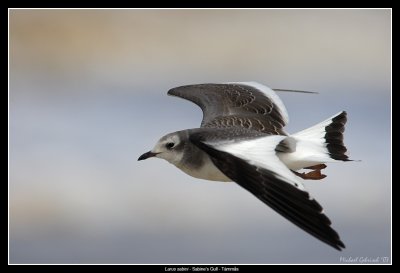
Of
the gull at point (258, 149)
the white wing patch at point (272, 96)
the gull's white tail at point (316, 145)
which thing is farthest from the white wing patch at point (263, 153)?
the white wing patch at point (272, 96)

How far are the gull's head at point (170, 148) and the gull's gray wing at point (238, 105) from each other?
78 cm

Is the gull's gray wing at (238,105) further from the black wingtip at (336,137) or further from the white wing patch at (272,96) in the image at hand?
the black wingtip at (336,137)

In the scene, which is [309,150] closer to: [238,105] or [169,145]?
[169,145]

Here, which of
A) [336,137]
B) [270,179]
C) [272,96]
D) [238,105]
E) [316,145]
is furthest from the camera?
[272,96]

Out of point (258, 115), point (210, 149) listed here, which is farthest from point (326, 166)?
point (210, 149)

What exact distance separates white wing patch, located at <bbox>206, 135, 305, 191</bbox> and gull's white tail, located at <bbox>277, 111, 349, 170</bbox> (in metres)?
0.31

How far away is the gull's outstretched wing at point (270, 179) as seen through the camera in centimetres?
526

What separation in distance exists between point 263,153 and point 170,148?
122 centimetres

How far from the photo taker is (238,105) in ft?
27.8

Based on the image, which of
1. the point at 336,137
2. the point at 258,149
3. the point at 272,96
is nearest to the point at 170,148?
the point at 258,149

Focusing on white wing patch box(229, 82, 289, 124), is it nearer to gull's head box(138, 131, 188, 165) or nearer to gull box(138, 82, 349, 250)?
gull box(138, 82, 349, 250)

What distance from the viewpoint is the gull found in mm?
5465

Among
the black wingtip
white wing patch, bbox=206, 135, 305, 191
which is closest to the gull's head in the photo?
white wing patch, bbox=206, 135, 305, 191

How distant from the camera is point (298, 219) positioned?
17.5ft
